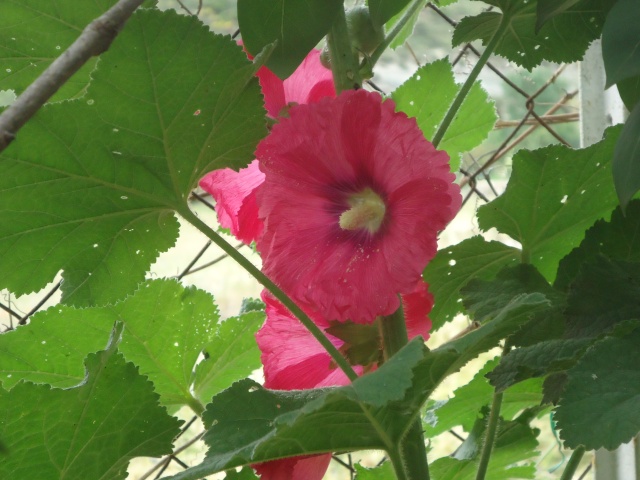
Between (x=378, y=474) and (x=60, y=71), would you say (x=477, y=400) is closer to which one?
(x=378, y=474)

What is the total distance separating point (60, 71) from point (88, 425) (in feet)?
1.03

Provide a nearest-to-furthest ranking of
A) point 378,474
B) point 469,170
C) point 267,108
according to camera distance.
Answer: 1. point 267,108
2. point 378,474
3. point 469,170

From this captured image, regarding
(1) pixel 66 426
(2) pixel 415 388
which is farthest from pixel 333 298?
(1) pixel 66 426

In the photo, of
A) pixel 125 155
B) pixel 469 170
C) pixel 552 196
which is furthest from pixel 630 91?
pixel 469 170

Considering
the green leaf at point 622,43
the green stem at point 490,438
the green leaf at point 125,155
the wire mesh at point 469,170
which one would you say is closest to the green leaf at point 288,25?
the green leaf at point 125,155

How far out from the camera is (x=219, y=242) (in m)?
0.45

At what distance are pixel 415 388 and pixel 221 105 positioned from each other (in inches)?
7.2

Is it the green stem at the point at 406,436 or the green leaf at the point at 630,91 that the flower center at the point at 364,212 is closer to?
the green stem at the point at 406,436

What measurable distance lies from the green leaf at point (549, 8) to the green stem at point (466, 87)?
55mm

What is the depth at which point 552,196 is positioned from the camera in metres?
0.55

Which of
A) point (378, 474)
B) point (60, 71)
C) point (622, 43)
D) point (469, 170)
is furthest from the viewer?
point (469, 170)

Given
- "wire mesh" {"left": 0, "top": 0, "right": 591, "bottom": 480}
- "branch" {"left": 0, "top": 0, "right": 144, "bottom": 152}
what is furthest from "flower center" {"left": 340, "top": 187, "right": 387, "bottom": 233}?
"wire mesh" {"left": 0, "top": 0, "right": 591, "bottom": 480}

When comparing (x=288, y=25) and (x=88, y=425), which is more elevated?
(x=288, y=25)

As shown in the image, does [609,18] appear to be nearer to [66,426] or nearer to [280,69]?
[280,69]
